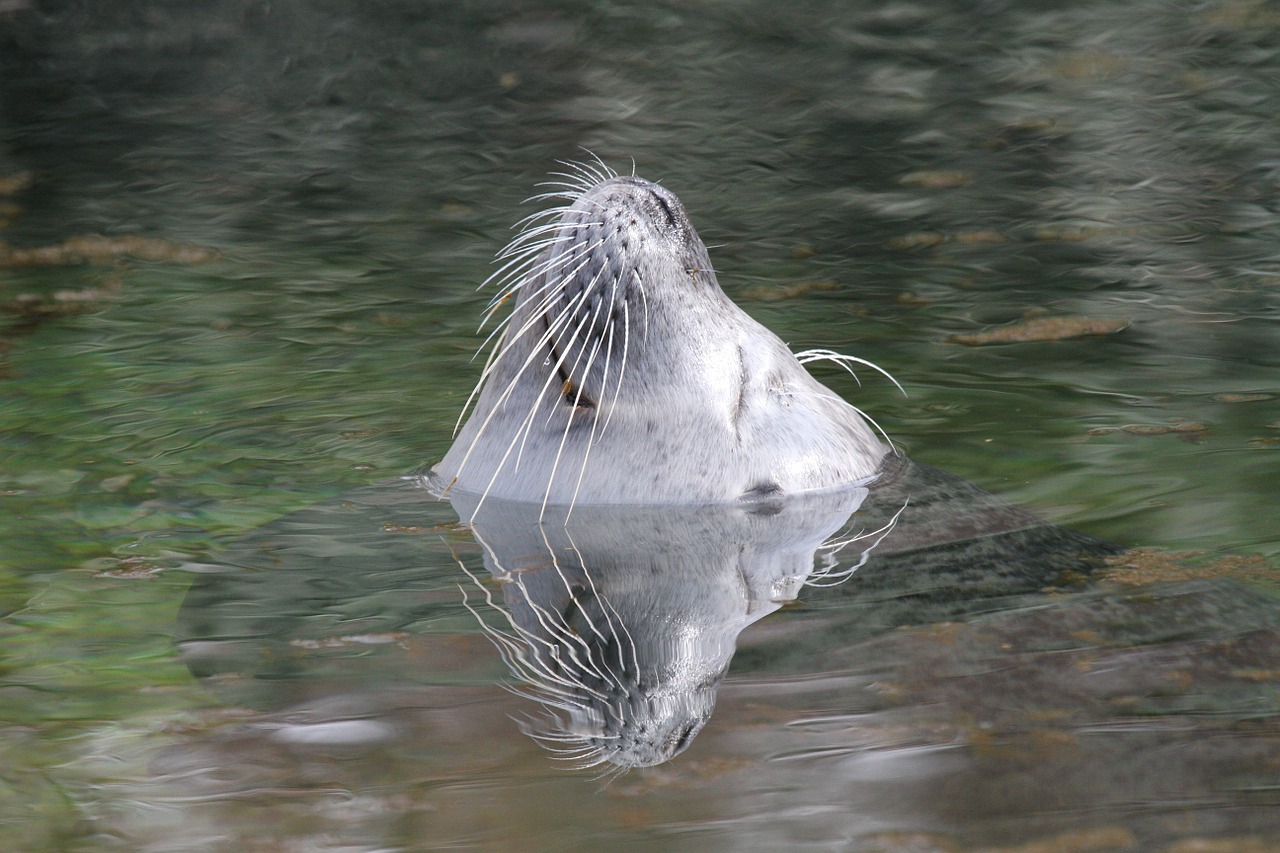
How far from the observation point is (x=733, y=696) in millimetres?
3322

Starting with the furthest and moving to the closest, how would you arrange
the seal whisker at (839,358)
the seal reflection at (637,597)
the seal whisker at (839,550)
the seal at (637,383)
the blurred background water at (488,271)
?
the seal whisker at (839,358), the seal at (637,383), the seal whisker at (839,550), the seal reflection at (637,597), the blurred background water at (488,271)

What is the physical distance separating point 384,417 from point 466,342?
3.77ft

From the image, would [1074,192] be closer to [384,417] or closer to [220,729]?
[384,417]

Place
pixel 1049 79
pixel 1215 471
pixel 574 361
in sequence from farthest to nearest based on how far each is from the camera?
1. pixel 1049 79
2. pixel 1215 471
3. pixel 574 361

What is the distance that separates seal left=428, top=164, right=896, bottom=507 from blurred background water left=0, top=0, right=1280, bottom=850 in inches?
24.6

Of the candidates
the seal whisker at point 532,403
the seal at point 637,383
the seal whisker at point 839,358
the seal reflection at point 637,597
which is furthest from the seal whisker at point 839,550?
the seal whisker at point 532,403

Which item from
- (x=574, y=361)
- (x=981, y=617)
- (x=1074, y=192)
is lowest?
(x=1074, y=192)

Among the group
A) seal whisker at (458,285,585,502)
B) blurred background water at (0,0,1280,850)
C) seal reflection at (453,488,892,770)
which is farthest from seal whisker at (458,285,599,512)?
blurred background water at (0,0,1280,850)

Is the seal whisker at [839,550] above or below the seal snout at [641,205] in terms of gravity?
below

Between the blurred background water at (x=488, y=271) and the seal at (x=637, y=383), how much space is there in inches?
24.6

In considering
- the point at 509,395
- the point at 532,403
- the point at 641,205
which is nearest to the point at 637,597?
the point at 532,403

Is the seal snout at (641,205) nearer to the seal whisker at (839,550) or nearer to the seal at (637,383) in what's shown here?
the seal at (637,383)

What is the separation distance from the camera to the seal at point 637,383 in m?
4.56

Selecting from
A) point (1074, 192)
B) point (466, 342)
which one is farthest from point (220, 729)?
point (1074, 192)
